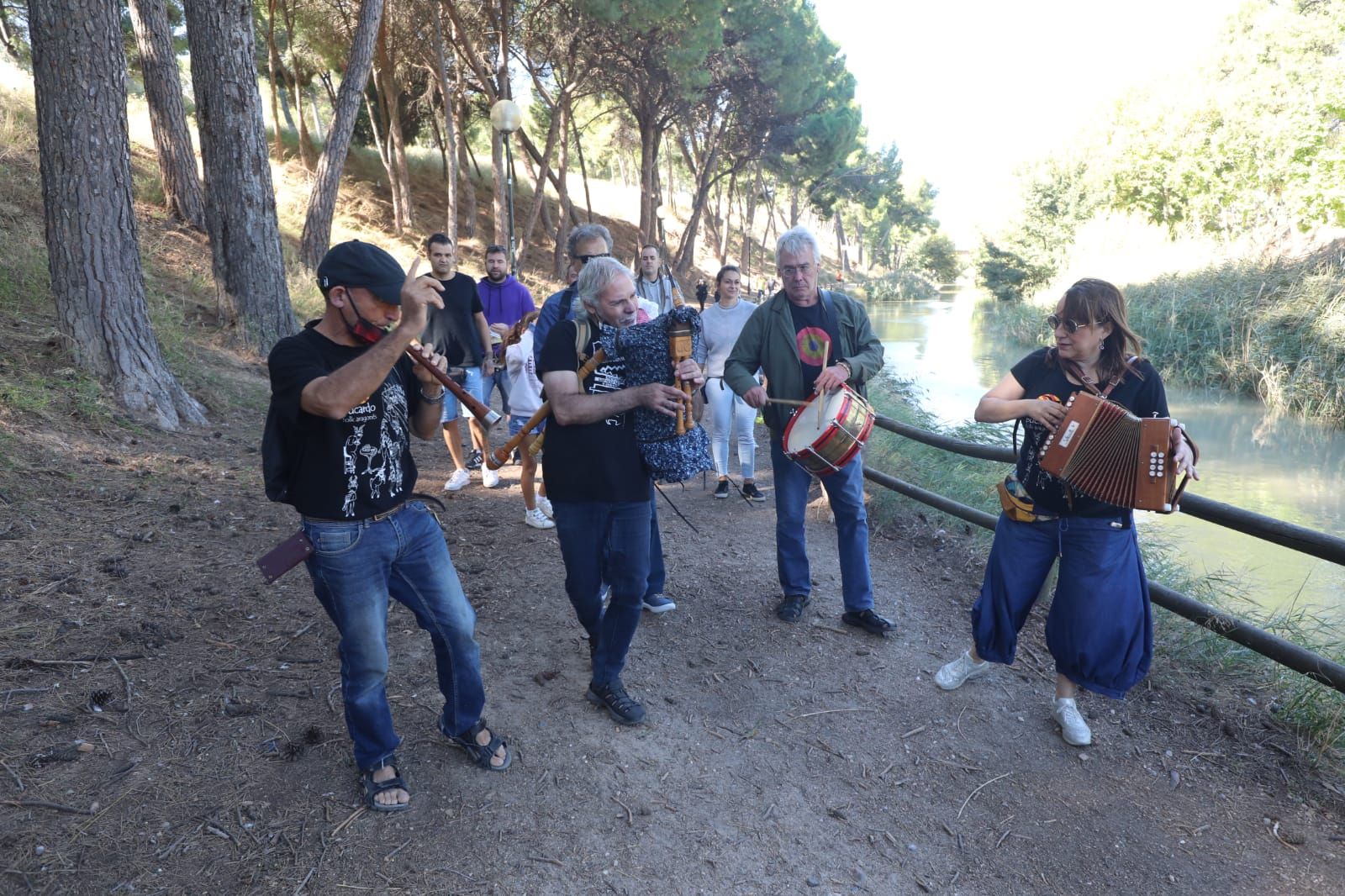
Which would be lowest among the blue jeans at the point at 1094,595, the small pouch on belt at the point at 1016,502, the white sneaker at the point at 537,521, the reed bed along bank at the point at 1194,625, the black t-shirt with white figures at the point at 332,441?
the reed bed along bank at the point at 1194,625

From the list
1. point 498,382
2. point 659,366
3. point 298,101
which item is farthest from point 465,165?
point 659,366

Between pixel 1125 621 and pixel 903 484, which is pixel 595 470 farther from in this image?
pixel 903 484

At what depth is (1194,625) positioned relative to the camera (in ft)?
14.4

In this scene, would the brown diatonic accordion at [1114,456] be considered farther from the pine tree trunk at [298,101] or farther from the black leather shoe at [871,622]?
the pine tree trunk at [298,101]

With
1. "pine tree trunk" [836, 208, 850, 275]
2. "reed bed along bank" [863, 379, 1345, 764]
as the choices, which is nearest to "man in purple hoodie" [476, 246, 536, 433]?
"reed bed along bank" [863, 379, 1345, 764]

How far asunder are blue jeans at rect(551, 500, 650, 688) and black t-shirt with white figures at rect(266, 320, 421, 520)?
0.76 meters

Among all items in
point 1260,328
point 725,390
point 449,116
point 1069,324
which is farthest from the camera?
point 449,116

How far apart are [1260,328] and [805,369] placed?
43.9 feet

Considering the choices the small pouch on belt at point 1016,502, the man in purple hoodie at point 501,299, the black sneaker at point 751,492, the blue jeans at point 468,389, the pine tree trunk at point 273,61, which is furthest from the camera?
the pine tree trunk at point 273,61

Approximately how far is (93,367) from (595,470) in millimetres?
5123

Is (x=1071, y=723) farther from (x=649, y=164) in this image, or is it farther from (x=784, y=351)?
(x=649, y=164)

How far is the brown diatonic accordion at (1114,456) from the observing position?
2963mm

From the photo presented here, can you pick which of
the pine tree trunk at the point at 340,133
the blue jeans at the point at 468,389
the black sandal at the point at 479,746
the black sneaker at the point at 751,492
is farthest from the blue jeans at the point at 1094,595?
the pine tree trunk at the point at 340,133

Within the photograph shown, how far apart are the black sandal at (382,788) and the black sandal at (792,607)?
2352 mm
